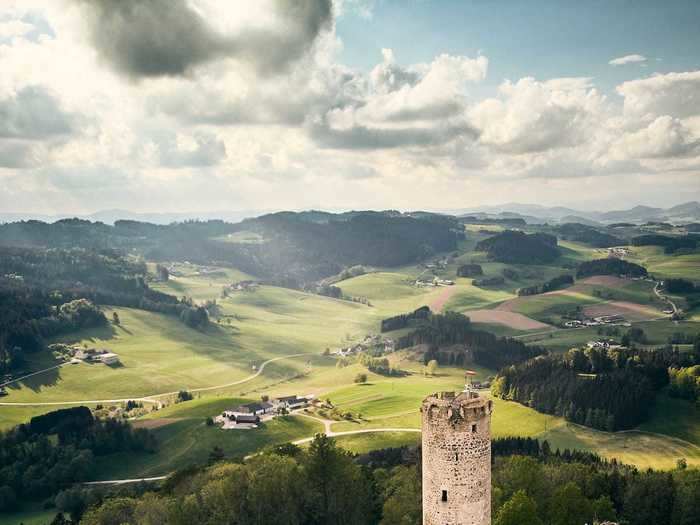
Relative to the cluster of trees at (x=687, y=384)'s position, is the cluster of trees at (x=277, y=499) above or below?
above

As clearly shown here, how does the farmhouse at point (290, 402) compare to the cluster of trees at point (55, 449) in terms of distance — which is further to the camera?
the farmhouse at point (290, 402)

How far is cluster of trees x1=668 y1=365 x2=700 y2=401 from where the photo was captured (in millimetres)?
155438

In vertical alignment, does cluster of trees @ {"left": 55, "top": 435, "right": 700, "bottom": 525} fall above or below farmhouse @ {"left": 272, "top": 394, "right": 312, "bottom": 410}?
above

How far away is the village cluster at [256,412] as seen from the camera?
16670 centimetres

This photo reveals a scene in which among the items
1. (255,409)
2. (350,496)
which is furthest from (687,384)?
(350,496)

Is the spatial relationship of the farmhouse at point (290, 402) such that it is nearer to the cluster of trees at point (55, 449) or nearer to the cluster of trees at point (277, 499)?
the cluster of trees at point (55, 449)

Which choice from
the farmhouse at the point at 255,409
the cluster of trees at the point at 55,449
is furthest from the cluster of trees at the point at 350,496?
the farmhouse at the point at 255,409

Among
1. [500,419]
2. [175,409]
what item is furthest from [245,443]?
[500,419]

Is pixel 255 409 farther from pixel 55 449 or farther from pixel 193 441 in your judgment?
pixel 55 449

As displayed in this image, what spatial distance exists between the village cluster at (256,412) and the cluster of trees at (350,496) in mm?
76075

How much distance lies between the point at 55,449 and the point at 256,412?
52.0 m

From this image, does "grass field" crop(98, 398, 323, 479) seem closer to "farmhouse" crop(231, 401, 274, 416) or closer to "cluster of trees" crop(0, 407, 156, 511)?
"cluster of trees" crop(0, 407, 156, 511)

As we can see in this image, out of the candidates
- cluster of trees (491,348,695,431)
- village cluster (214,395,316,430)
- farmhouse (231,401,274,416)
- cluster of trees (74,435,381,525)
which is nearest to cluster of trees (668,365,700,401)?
cluster of trees (491,348,695,431)

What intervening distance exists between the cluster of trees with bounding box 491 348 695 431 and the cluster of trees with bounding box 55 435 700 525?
215ft
